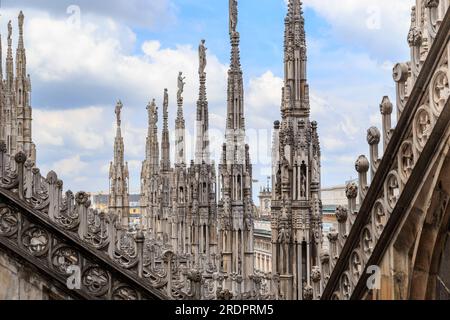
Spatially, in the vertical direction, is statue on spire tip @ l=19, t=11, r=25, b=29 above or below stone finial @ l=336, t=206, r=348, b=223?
above

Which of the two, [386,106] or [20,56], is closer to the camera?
[386,106]

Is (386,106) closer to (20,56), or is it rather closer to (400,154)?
(400,154)

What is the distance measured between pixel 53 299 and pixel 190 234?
955 inches

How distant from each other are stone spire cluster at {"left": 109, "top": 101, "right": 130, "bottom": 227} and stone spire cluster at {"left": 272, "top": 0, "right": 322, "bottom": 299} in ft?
110

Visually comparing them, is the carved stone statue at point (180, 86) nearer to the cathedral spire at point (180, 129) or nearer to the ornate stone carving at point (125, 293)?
the cathedral spire at point (180, 129)

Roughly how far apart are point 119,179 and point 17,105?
1102cm

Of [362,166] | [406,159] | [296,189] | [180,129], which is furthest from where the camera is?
[180,129]

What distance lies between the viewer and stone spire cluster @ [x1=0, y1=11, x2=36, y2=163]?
37656 mm

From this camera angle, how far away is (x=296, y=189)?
1502 cm

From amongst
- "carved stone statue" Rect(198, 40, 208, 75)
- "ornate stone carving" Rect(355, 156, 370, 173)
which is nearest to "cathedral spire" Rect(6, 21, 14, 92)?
"carved stone statue" Rect(198, 40, 208, 75)

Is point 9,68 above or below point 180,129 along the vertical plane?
above

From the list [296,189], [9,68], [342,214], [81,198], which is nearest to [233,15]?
[296,189]

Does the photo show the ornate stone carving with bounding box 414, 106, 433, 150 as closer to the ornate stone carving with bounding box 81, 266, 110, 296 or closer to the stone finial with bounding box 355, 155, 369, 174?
the stone finial with bounding box 355, 155, 369, 174
